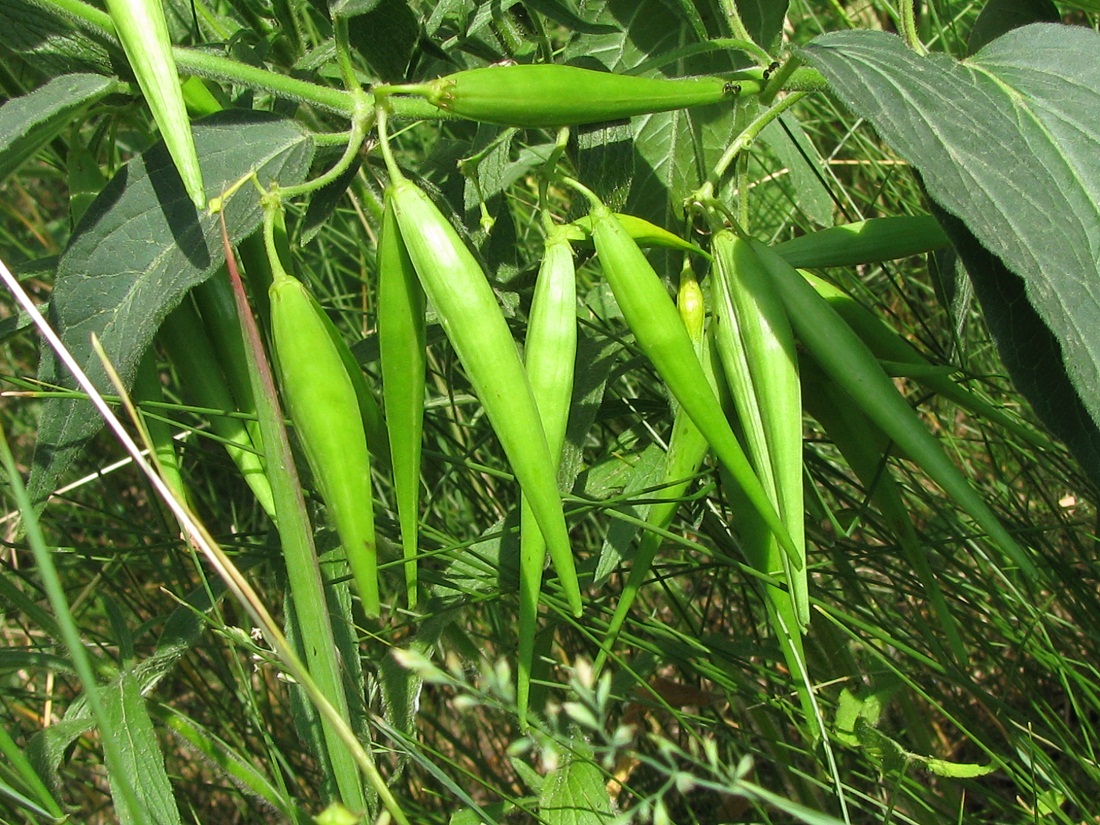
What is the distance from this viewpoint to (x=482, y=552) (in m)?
1.36

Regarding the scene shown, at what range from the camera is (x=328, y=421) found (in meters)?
0.95

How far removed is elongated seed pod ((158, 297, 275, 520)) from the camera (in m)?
1.23

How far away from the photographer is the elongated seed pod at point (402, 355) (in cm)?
98

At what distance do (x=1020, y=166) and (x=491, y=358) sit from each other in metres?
0.56

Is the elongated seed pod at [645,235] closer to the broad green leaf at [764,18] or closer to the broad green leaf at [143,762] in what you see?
the broad green leaf at [764,18]

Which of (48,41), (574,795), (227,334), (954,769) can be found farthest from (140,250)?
(954,769)

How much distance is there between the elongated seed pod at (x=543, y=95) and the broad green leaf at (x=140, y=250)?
0.97 feet

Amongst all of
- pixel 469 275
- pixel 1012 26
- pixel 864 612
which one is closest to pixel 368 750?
pixel 469 275

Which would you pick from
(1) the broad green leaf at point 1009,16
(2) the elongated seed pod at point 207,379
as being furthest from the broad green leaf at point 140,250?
(1) the broad green leaf at point 1009,16

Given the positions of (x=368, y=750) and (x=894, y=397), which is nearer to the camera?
(x=894, y=397)

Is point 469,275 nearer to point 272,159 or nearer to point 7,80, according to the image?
point 272,159

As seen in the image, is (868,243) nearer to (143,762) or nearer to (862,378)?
(862,378)

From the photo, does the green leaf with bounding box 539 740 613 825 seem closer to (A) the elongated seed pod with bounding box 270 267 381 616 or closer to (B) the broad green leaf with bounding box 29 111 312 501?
(A) the elongated seed pod with bounding box 270 267 381 616

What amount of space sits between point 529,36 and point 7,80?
750mm
